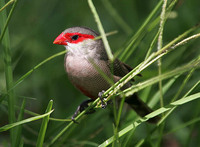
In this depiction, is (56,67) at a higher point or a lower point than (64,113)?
higher

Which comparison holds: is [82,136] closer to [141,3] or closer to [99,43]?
[99,43]

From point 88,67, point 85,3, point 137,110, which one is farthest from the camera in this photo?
point 85,3

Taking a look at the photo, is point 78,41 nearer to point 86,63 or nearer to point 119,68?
point 86,63

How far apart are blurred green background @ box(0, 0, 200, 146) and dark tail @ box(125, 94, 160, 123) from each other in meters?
0.09

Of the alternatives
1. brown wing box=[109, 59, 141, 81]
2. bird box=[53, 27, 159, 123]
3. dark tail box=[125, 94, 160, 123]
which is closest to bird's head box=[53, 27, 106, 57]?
bird box=[53, 27, 159, 123]

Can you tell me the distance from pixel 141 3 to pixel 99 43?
2.23 m

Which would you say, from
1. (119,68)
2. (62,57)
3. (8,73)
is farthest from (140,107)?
(62,57)

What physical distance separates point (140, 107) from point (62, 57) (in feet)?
5.15

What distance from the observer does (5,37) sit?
2.05 meters

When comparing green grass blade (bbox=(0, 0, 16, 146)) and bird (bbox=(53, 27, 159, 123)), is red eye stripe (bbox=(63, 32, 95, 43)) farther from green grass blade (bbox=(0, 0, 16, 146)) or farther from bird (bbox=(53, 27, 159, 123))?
green grass blade (bbox=(0, 0, 16, 146))

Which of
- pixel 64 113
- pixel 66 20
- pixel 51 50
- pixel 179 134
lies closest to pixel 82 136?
pixel 64 113

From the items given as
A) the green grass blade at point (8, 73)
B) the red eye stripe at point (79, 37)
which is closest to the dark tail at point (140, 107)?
the red eye stripe at point (79, 37)

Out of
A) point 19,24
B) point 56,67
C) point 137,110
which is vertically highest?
point 19,24

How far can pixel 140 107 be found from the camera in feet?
9.50
